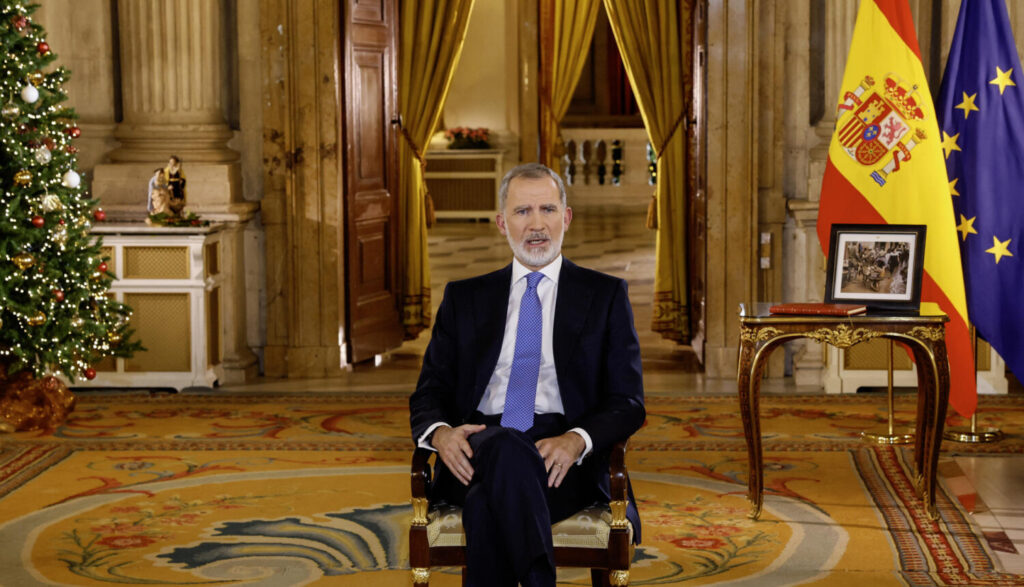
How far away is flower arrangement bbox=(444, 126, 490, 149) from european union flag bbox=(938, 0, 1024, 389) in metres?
11.6

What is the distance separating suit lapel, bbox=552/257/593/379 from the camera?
11.9ft

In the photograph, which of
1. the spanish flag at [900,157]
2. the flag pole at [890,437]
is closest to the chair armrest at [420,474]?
the spanish flag at [900,157]

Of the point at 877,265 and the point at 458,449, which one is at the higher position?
the point at 877,265

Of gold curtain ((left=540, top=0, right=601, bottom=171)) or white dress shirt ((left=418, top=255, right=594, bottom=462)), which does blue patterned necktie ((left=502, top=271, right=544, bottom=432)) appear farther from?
gold curtain ((left=540, top=0, right=601, bottom=171))

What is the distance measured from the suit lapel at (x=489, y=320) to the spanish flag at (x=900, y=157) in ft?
7.65

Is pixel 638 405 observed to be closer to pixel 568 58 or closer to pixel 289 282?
pixel 289 282

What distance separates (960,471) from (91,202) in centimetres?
431

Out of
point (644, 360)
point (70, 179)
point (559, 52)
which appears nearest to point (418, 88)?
point (644, 360)

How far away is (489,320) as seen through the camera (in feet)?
12.2

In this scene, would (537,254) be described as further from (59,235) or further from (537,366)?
(59,235)

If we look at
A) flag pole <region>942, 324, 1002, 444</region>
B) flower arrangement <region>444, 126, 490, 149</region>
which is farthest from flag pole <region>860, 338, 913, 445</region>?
flower arrangement <region>444, 126, 490, 149</region>

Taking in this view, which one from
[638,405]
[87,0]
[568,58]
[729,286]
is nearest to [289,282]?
[87,0]

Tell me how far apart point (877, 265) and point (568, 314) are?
194cm

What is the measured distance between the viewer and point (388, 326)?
8812mm
